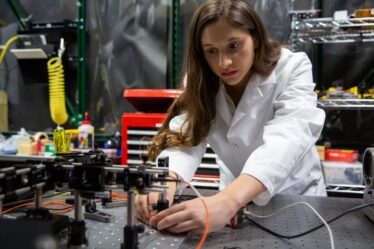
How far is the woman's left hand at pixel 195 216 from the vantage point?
2.27 feet

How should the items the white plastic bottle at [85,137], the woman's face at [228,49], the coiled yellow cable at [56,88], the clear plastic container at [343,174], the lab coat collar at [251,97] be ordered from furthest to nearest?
the coiled yellow cable at [56,88] < the white plastic bottle at [85,137] < the clear plastic container at [343,174] < the lab coat collar at [251,97] < the woman's face at [228,49]

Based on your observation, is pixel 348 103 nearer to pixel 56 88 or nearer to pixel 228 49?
pixel 228 49

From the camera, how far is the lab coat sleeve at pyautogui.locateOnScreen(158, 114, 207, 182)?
3.35ft

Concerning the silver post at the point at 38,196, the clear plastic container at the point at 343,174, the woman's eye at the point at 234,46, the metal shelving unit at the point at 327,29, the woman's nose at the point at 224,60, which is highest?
the metal shelving unit at the point at 327,29

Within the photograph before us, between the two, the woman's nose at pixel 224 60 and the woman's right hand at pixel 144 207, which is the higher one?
the woman's nose at pixel 224 60

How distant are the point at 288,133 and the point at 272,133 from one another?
44 mm

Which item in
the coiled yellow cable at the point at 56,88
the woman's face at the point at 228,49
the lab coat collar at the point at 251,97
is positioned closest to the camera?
the woman's face at the point at 228,49

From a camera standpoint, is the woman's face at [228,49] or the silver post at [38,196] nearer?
the silver post at [38,196]

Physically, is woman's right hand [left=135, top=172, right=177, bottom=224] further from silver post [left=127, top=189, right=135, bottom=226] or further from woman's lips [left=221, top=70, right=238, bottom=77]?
woman's lips [left=221, top=70, right=238, bottom=77]

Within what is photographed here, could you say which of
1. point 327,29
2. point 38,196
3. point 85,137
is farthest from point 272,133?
point 85,137

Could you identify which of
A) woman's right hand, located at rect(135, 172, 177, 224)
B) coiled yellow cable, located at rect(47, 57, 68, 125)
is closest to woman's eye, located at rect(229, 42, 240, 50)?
woman's right hand, located at rect(135, 172, 177, 224)

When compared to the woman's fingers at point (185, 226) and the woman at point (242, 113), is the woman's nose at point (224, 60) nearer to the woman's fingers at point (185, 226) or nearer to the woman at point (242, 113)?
the woman at point (242, 113)

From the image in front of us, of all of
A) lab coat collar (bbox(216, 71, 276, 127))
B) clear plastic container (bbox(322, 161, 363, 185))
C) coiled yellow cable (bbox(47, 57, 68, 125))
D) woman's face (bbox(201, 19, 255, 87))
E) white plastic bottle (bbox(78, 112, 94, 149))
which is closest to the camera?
woman's face (bbox(201, 19, 255, 87))

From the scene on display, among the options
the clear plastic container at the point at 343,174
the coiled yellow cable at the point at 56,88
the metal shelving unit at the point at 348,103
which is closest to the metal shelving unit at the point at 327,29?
the metal shelving unit at the point at 348,103
